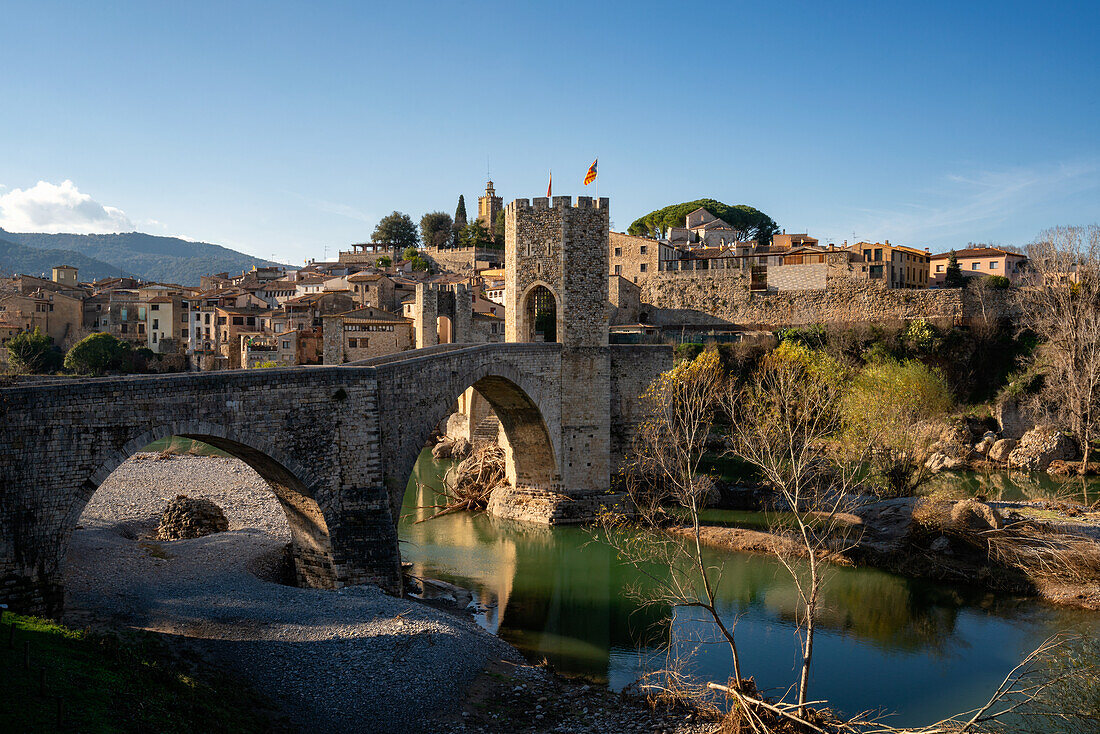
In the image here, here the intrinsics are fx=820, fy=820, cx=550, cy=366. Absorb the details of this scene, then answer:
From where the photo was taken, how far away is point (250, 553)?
18406 mm

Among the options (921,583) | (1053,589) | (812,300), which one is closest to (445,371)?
(921,583)

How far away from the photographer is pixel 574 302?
25.5m

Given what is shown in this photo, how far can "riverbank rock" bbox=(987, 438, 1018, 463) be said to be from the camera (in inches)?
1356

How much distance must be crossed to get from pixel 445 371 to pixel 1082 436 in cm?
2783

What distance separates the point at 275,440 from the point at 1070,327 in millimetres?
33887

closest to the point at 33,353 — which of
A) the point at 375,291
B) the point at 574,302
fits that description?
the point at 375,291

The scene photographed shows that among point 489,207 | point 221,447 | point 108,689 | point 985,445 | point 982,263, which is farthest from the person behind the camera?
point 489,207

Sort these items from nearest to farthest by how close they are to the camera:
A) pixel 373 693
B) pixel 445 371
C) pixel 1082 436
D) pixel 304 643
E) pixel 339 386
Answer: pixel 373 693
pixel 304 643
pixel 339 386
pixel 445 371
pixel 1082 436

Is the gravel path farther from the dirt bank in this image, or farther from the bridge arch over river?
the dirt bank

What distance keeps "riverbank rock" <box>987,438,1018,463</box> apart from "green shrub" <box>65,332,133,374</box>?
49.4 m

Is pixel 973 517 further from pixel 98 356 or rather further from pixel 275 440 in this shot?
pixel 98 356

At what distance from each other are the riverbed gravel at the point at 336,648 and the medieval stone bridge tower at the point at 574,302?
9554 millimetres

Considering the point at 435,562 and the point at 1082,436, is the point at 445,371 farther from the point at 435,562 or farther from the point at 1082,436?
the point at 1082,436

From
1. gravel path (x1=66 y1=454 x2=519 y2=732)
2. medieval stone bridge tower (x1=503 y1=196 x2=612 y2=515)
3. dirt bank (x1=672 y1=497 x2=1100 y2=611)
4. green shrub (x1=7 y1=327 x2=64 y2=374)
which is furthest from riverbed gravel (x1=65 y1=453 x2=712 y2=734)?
green shrub (x1=7 y1=327 x2=64 y2=374)
